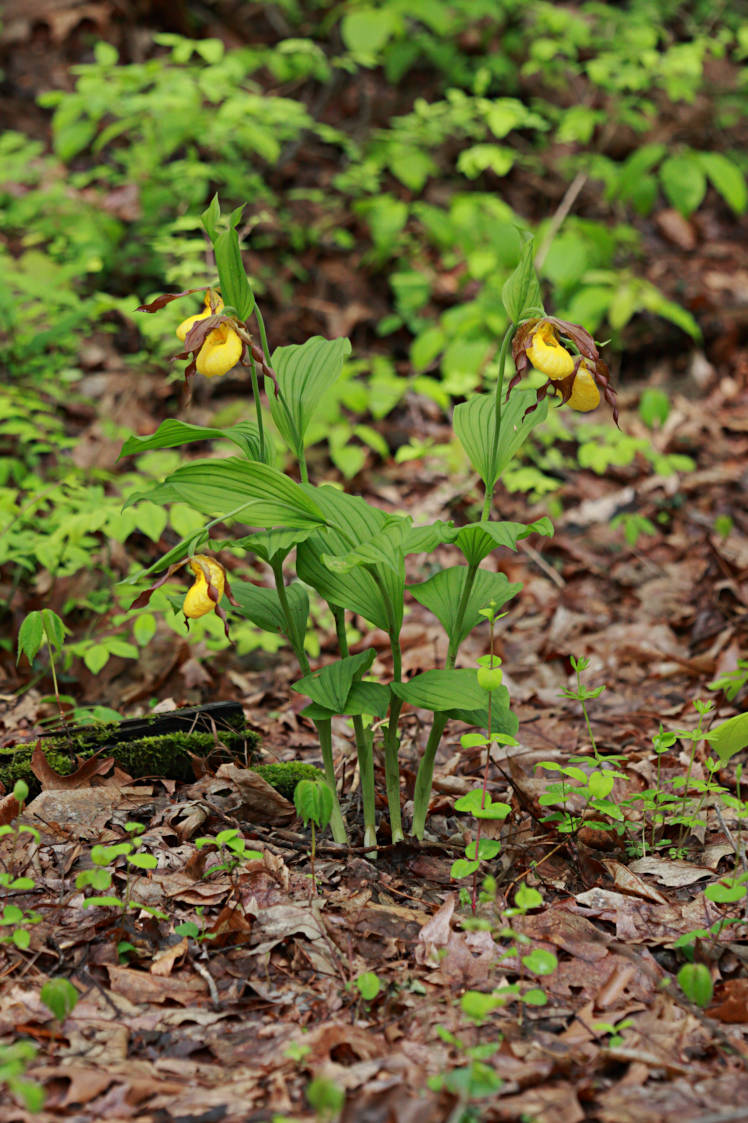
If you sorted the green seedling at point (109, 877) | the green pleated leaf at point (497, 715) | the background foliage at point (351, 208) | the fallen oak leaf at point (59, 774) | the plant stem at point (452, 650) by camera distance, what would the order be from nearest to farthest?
the green seedling at point (109, 877), the plant stem at point (452, 650), the green pleated leaf at point (497, 715), the fallen oak leaf at point (59, 774), the background foliage at point (351, 208)

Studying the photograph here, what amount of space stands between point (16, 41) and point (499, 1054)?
6101 mm

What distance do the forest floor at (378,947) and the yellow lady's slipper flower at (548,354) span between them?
0.83 metres

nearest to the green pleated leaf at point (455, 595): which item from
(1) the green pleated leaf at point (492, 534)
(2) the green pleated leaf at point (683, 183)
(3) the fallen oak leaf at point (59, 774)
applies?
(1) the green pleated leaf at point (492, 534)

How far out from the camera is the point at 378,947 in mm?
1565

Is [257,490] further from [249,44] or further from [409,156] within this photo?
[249,44]

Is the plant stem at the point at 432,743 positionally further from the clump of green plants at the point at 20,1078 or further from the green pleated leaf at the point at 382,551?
the clump of green plants at the point at 20,1078

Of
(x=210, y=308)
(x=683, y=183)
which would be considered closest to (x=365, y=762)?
(x=210, y=308)

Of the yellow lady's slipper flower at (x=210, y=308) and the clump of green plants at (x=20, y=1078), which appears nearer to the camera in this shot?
the clump of green plants at (x=20, y=1078)

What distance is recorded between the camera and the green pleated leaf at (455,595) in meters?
1.81

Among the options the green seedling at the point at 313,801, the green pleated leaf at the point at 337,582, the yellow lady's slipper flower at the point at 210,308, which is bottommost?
the green seedling at the point at 313,801

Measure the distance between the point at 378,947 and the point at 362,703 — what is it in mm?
424

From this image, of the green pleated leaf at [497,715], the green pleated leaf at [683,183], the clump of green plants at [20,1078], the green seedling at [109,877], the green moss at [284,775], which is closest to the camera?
the clump of green plants at [20,1078]

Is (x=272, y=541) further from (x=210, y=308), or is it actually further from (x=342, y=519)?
(x=210, y=308)

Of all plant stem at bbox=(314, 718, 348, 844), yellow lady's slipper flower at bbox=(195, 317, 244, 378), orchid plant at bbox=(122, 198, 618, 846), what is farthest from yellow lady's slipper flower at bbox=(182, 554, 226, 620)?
plant stem at bbox=(314, 718, 348, 844)
